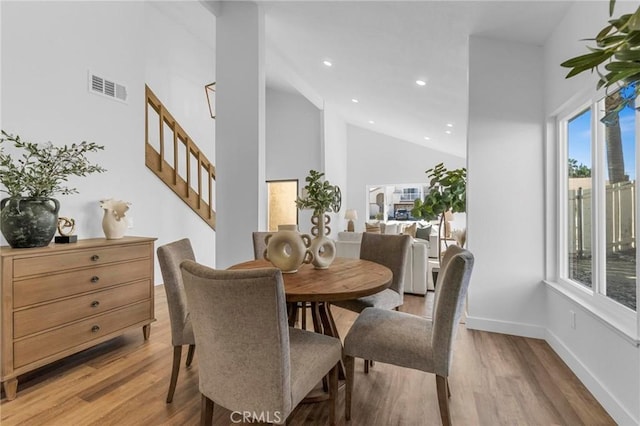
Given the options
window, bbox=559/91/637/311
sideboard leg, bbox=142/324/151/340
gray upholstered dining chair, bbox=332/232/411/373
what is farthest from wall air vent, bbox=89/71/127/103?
window, bbox=559/91/637/311

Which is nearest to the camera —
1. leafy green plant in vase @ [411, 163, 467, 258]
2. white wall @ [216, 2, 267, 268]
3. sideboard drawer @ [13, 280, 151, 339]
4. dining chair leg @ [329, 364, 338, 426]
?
dining chair leg @ [329, 364, 338, 426]

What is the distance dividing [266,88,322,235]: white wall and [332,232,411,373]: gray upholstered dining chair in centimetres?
514

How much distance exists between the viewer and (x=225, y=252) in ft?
11.5

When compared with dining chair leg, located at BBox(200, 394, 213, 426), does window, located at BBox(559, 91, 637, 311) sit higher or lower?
higher

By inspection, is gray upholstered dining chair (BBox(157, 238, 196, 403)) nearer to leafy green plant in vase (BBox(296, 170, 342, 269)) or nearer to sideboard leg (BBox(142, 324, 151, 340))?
leafy green plant in vase (BBox(296, 170, 342, 269))

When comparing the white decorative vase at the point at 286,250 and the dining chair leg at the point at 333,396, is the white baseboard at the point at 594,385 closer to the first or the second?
the dining chair leg at the point at 333,396

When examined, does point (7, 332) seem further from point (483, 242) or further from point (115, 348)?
point (483, 242)

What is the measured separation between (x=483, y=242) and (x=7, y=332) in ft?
12.1

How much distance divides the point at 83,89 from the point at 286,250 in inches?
99.7

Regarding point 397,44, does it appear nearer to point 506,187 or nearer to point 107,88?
point 506,187

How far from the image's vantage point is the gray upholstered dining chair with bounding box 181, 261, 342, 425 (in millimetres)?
1163

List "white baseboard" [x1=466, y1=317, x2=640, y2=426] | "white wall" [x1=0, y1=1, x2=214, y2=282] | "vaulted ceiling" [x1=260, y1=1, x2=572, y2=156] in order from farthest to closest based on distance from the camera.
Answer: "vaulted ceiling" [x1=260, y1=1, x2=572, y2=156], "white wall" [x1=0, y1=1, x2=214, y2=282], "white baseboard" [x1=466, y1=317, x2=640, y2=426]

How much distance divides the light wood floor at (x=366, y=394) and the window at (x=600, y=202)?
0.70 m

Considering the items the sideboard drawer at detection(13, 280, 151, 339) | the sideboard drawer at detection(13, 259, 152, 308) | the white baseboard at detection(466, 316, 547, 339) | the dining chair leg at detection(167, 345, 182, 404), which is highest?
→ the sideboard drawer at detection(13, 259, 152, 308)
